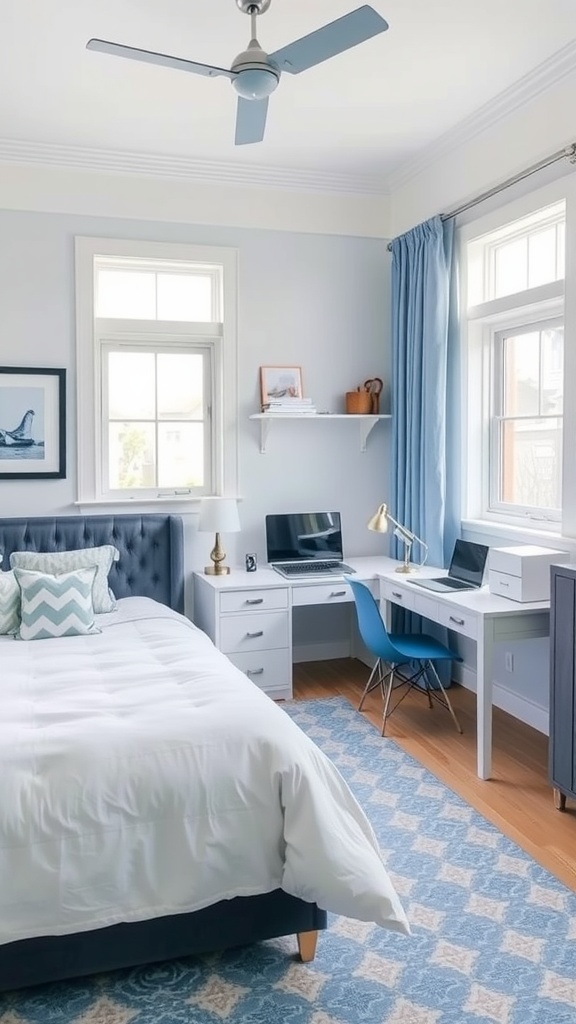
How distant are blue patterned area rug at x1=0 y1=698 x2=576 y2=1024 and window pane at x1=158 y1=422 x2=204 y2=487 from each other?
259cm

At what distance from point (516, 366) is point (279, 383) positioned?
1344 mm

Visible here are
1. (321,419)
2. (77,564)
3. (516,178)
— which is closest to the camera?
(516,178)

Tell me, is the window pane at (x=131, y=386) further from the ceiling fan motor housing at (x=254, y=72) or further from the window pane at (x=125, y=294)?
the ceiling fan motor housing at (x=254, y=72)

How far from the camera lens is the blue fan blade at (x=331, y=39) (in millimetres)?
2277

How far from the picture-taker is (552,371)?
3818 mm

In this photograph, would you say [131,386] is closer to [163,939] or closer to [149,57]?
[149,57]

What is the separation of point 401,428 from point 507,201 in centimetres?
136

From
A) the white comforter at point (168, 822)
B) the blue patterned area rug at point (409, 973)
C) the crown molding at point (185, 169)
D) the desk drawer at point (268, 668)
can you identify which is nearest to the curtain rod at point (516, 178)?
the crown molding at point (185, 169)

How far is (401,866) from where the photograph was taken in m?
2.61

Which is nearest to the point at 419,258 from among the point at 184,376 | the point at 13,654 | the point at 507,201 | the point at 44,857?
the point at 507,201

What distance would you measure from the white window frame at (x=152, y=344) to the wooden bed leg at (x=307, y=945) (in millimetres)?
2781

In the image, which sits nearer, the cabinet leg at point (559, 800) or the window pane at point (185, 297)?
the cabinet leg at point (559, 800)

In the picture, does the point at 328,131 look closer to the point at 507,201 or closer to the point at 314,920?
the point at 507,201

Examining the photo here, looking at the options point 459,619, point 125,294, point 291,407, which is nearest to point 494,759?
point 459,619
